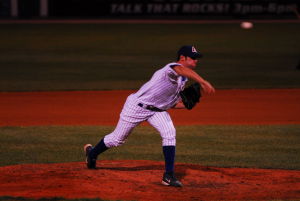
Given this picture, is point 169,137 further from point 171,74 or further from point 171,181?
point 171,74

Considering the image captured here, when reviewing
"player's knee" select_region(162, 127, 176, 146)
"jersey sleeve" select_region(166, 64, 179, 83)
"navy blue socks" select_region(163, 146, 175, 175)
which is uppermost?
"jersey sleeve" select_region(166, 64, 179, 83)

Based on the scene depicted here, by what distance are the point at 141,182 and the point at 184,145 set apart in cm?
291

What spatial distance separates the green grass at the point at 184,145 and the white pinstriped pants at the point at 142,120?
1709 millimetres

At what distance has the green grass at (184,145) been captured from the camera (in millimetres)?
10086

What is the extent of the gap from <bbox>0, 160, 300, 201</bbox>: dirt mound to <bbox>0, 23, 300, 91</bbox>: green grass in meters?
9.09

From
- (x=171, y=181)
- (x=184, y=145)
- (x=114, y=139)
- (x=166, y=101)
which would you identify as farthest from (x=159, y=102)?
(x=184, y=145)

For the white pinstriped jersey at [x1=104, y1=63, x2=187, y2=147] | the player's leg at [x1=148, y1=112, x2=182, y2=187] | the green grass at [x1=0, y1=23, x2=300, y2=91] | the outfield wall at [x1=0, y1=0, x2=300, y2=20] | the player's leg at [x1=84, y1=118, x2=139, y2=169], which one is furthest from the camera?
the outfield wall at [x1=0, y1=0, x2=300, y2=20]

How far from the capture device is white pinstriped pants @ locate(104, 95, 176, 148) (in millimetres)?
8180

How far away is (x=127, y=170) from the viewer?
900cm

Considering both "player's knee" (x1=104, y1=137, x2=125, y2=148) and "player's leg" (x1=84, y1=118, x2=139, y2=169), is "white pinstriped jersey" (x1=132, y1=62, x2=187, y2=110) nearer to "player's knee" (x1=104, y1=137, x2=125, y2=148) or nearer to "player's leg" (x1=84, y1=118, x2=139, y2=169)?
"player's leg" (x1=84, y1=118, x2=139, y2=169)

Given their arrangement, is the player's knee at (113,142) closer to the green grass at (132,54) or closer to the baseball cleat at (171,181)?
the baseball cleat at (171,181)

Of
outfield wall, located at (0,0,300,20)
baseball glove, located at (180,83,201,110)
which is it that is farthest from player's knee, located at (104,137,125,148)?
outfield wall, located at (0,0,300,20)

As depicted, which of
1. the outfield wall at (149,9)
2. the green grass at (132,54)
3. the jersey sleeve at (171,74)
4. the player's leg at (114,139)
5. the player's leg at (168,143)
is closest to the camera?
the jersey sleeve at (171,74)

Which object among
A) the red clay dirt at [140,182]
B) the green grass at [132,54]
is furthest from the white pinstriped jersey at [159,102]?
the green grass at [132,54]
